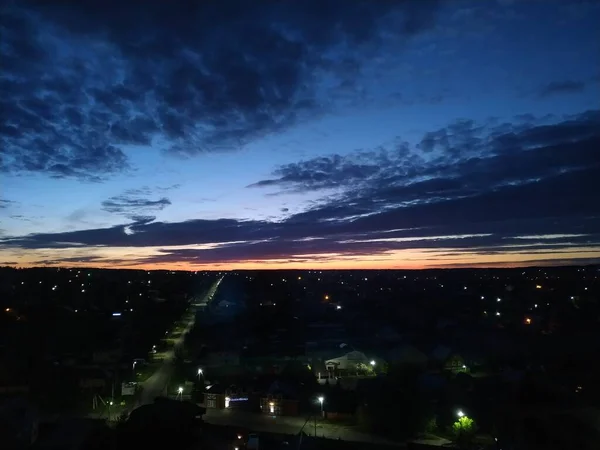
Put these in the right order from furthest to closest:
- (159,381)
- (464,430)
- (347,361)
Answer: (347,361)
(159,381)
(464,430)

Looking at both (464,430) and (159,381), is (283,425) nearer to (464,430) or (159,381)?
(464,430)

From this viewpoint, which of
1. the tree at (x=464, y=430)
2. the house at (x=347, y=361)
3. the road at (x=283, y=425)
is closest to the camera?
the tree at (x=464, y=430)

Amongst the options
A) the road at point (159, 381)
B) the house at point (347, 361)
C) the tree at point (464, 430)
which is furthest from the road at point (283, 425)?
the house at point (347, 361)

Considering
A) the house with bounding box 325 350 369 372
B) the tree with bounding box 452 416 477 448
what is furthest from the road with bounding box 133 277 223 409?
the tree with bounding box 452 416 477 448

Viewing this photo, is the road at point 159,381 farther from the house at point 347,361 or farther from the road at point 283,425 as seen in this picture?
the house at point 347,361

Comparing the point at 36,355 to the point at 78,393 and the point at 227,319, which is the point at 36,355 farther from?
the point at 227,319

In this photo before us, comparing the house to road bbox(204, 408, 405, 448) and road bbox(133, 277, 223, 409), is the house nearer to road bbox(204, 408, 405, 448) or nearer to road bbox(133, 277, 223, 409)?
road bbox(204, 408, 405, 448)

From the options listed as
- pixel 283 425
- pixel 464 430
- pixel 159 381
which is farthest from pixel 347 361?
pixel 464 430
